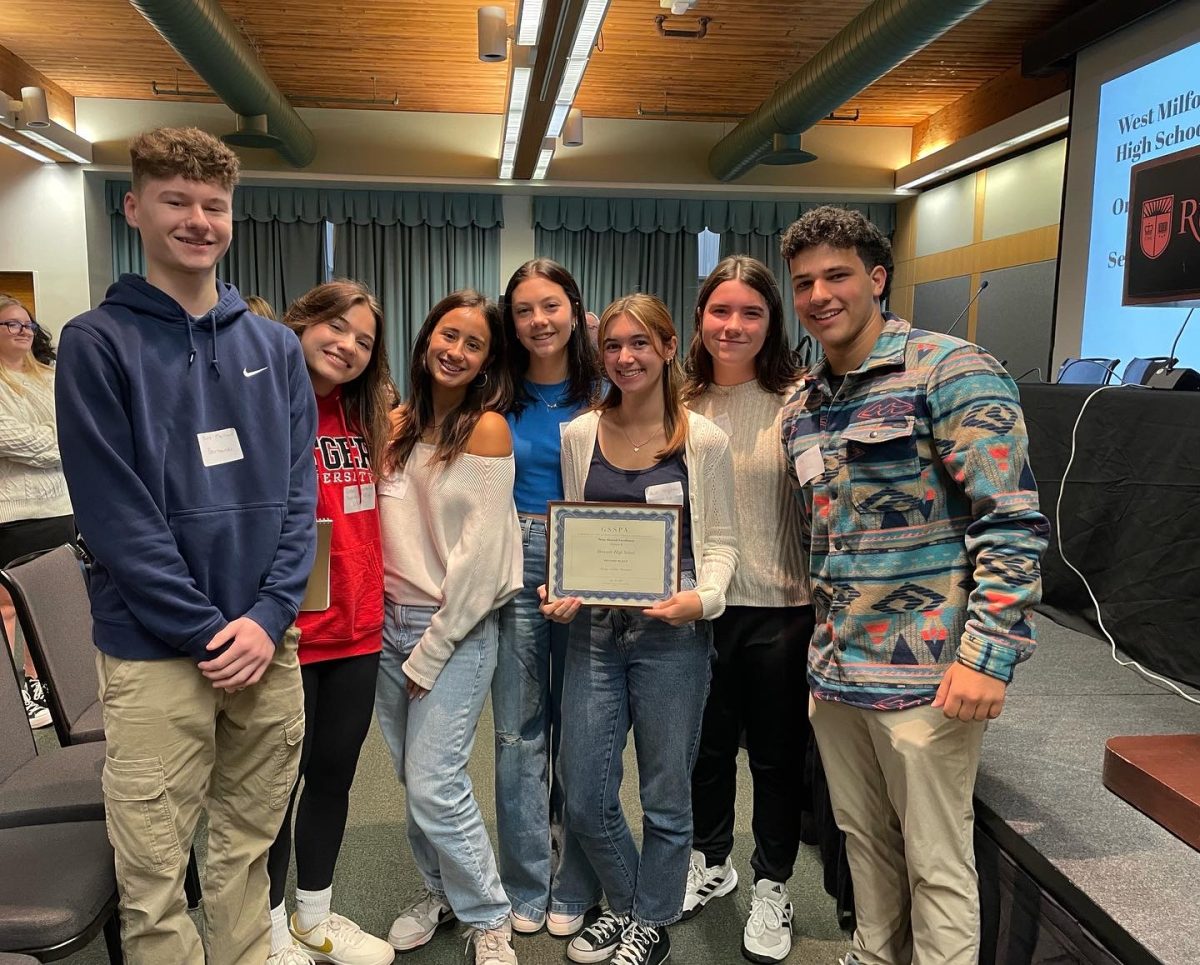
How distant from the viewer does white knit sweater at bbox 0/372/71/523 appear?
336cm

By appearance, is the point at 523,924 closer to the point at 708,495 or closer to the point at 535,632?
the point at 535,632

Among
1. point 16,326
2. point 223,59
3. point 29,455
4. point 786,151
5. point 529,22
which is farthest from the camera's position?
point 786,151

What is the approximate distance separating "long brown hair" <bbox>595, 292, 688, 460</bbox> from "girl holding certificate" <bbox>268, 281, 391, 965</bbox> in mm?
528

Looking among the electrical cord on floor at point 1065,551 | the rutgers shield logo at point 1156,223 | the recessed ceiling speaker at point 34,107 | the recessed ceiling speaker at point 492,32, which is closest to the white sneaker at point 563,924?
the electrical cord on floor at point 1065,551

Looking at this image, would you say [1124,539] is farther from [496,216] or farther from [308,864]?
[496,216]

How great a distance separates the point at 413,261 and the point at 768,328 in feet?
20.6

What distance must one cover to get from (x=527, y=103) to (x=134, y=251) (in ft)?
14.0

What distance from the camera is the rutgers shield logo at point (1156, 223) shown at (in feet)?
5.98

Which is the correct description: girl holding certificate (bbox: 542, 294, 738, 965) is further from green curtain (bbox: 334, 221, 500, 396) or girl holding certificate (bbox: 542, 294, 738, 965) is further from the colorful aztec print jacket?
green curtain (bbox: 334, 221, 500, 396)

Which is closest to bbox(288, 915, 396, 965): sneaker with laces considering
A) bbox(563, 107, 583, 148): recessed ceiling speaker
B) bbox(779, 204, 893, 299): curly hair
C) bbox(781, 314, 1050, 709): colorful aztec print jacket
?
bbox(781, 314, 1050, 709): colorful aztec print jacket

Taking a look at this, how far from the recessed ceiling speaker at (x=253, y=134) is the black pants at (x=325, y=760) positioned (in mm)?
5142

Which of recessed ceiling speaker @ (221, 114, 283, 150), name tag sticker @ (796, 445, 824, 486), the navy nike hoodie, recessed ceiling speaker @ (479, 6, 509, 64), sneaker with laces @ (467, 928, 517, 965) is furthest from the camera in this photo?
recessed ceiling speaker @ (221, 114, 283, 150)

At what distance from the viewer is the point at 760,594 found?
1.89m

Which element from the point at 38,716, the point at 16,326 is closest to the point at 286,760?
the point at 38,716
